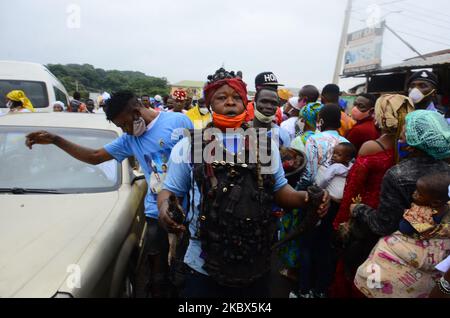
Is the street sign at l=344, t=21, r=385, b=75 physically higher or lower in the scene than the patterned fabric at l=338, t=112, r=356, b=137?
higher

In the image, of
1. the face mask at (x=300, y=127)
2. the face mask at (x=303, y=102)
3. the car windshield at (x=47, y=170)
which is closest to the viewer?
the car windshield at (x=47, y=170)

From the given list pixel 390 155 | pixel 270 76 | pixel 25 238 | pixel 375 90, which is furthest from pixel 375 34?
pixel 25 238

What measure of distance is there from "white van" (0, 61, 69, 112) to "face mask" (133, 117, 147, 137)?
5.94m

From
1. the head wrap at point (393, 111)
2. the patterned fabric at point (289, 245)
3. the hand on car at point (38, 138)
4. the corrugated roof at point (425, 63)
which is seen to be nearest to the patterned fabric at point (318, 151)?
the patterned fabric at point (289, 245)

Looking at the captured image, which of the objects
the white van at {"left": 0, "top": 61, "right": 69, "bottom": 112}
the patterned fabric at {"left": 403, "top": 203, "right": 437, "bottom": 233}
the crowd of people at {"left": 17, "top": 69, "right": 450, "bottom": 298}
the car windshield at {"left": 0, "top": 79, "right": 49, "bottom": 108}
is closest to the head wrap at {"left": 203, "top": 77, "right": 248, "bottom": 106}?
the crowd of people at {"left": 17, "top": 69, "right": 450, "bottom": 298}

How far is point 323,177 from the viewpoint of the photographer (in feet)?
8.72

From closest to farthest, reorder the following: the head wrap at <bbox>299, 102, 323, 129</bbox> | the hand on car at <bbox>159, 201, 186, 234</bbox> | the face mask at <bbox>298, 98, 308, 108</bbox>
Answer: the hand on car at <bbox>159, 201, 186, 234</bbox>, the head wrap at <bbox>299, 102, 323, 129</bbox>, the face mask at <bbox>298, 98, 308, 108</bbox>

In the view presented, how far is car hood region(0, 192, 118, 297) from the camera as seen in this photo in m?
1.53

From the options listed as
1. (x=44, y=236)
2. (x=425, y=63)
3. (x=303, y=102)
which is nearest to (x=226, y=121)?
(x=44, y=236)

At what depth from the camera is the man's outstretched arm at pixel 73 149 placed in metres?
2.29

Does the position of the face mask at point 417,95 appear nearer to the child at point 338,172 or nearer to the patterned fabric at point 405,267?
the child at point 338,172

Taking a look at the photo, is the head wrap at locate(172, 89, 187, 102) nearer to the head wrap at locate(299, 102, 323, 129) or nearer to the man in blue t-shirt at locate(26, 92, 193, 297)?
the head wrap at locate(299, 102, 323, 129)

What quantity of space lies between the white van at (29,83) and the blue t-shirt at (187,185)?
6.68 m
